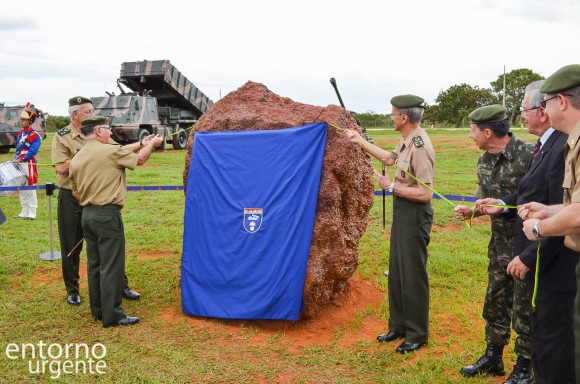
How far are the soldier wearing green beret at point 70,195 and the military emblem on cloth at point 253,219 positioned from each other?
1.76 meters

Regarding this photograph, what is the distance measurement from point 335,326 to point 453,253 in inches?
106

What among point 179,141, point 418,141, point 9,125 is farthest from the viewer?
point 179,141

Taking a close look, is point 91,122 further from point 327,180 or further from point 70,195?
point 327,180

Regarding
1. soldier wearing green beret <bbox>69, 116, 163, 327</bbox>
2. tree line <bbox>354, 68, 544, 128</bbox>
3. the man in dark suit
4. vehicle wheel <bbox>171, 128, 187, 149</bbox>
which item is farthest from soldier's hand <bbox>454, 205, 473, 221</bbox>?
tree line <bbox>354, 68, 544, 128</bbox>

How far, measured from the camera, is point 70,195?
507 centimetres

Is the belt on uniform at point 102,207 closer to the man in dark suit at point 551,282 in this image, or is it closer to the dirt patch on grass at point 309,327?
the dirt patch on grass at point 309,327

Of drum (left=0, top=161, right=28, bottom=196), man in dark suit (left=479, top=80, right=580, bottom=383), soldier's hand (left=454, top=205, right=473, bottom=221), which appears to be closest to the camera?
man in dark suit (left=479, top=80, right=580, bottom=383)

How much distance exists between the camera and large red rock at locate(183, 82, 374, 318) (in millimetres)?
4531

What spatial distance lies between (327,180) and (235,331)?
5.01ft

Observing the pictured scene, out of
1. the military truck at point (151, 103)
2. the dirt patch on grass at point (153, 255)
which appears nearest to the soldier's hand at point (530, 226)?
the dirt patch on grass at point (153, 255)

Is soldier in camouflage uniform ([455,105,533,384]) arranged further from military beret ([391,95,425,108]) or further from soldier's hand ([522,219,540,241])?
soldier's hand ([522,219,540,241])

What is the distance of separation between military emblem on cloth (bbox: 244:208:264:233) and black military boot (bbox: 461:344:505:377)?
199 cm

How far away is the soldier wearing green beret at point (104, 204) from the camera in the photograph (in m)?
4.48

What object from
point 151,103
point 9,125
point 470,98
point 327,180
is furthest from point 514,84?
point 327,180
